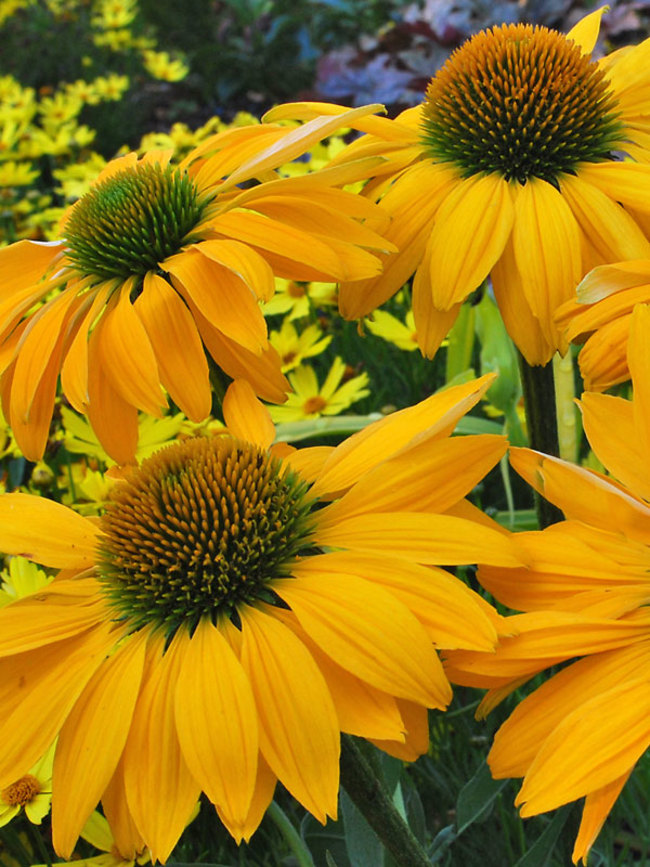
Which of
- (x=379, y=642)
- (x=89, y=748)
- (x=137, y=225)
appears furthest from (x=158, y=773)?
(x=137, y=225)

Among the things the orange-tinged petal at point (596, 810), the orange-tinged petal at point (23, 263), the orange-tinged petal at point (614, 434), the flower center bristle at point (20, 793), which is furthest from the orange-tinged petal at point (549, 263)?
the flower center bristle at point (20, 793)

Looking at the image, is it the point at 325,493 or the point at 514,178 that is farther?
the point at 514,178

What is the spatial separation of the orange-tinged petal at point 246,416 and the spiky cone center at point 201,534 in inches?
1.0

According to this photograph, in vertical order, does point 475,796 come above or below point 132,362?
below

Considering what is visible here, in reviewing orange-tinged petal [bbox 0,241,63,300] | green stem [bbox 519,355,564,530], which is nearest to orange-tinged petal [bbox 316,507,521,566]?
green stem [bbox 519,355,564,530]

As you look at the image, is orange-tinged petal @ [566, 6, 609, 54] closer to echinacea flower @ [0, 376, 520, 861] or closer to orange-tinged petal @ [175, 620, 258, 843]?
echinacea flower @ [0, 376, 520, 861]

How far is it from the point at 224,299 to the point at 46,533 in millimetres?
216

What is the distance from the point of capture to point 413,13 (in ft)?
13.9

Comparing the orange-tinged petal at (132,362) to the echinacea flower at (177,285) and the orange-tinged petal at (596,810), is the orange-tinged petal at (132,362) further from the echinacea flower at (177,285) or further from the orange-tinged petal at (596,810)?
the orange-tinged petal at (596,810)

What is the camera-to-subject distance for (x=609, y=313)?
2.23 ft

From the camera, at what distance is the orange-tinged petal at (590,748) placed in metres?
0.52

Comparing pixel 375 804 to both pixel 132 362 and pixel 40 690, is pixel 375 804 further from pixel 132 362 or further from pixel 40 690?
pixel 132 362

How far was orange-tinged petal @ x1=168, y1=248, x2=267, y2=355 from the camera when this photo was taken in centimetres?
74

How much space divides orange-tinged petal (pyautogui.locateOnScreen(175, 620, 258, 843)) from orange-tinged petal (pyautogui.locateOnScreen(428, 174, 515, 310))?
1.09 ft
